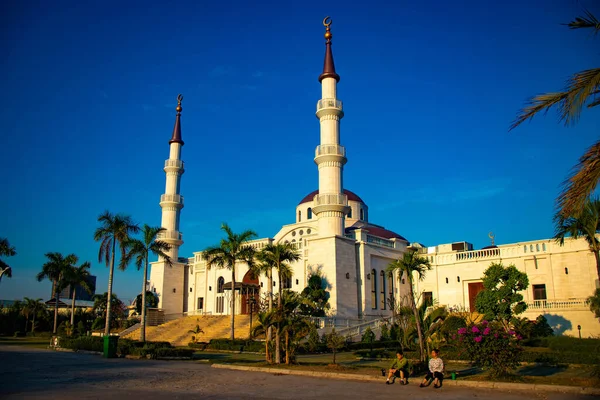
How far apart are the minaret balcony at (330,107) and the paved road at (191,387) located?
25.7 m

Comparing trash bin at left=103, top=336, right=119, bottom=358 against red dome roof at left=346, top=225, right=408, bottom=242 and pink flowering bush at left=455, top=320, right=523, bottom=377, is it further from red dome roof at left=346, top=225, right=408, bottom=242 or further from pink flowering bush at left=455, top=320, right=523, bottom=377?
red dome roof at left=346, top=225, right=408, bottom=242

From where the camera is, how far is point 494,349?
16078 mm

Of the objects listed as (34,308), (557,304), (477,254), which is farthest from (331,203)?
(34,308)

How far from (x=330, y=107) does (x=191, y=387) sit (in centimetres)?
2971

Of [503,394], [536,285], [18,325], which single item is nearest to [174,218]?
[18,325]

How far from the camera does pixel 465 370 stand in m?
20.0

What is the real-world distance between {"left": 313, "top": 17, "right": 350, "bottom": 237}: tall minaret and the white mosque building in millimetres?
79

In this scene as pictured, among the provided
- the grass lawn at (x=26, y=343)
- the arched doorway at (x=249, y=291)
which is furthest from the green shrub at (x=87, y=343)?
the arched doorway at (x=249, y=291)

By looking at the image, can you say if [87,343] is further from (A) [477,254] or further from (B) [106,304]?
(A) [477,254]

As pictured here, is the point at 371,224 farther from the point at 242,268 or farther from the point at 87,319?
the point at 87,319

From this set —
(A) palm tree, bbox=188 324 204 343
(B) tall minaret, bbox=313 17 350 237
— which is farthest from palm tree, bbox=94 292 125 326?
(B) tall minaret, bbox=313 17 350 237

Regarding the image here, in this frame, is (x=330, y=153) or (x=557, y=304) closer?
(x=557, y=304)

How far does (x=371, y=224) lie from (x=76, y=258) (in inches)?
1235

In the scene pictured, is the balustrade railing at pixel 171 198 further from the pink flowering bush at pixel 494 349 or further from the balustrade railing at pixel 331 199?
the pink flowering bush at pixel 494 349
